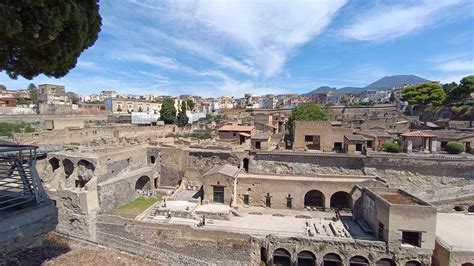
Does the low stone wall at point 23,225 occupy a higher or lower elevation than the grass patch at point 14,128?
lower

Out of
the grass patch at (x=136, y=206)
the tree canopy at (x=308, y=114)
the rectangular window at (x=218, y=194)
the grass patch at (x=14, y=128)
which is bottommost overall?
the grass patch at (x=136, y=206)

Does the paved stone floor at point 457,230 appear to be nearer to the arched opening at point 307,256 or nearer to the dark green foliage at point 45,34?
the arched opening at point 307,256

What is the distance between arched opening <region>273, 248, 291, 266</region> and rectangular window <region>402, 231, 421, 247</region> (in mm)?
6787

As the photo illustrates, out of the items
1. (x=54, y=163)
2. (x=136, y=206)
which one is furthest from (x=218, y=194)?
(x=54, y=163)

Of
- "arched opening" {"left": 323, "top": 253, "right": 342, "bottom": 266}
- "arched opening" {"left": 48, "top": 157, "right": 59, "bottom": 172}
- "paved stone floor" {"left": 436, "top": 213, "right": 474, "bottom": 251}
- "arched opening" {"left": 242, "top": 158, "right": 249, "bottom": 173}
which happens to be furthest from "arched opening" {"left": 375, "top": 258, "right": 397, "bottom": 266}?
"arched opening" {"left": 48, "top": 157, "right": 59, "bottom": 172}

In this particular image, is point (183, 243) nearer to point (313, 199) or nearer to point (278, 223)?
point (278, 223)

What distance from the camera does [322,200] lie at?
888 inches

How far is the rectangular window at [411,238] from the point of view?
51.6 feet

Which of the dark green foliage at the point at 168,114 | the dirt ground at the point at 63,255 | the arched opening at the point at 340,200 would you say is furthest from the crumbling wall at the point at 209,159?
the dark green foliage at the point at 168,114

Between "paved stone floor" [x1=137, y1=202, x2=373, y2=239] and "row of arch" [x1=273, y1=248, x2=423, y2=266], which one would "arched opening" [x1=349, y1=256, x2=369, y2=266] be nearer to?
"row of arch" [x1=273, y1=248, x2=423, y2=266]

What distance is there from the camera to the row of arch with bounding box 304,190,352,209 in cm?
2258

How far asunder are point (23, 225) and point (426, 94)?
6225cm

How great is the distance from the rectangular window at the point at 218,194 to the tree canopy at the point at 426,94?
47919 mm

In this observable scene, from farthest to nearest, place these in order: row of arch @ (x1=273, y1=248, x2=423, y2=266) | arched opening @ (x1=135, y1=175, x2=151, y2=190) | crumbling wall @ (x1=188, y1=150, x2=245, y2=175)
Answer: crumbling wall @ (x1=188, y1=150, x2=245, y2=175) → arched opening @ (x1=135, y1=175, x2=151, y2=190) → row of arch @ (x1=273, y1=248, x2=423, y2=266)
